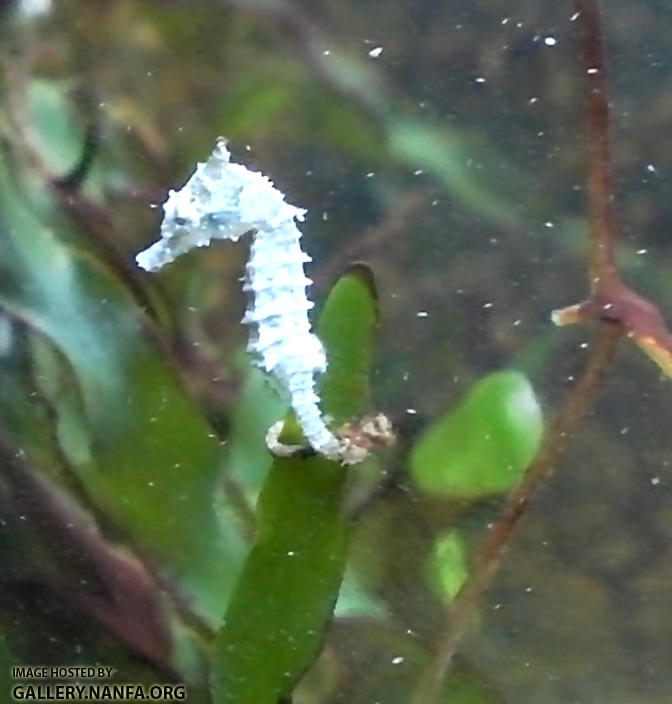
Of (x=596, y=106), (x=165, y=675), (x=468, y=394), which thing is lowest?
(x=165, y=675)

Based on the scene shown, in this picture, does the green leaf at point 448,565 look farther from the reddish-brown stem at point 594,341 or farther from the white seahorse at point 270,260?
the white seahorse at point 270,260

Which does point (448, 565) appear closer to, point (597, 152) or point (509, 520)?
point (509, 520)

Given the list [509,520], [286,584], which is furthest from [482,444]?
[286,584]

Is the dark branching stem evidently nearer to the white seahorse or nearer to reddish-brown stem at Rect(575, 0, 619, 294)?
reddish-brown stem at Rect(575, 0, 619, 294)

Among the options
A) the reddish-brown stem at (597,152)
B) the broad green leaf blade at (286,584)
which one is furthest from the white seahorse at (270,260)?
the reddish-brown stem at (597,152)

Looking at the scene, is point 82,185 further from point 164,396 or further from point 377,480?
point 377,480

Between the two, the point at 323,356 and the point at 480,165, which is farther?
the point at 480,165

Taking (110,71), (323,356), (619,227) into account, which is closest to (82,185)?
(110,71)
